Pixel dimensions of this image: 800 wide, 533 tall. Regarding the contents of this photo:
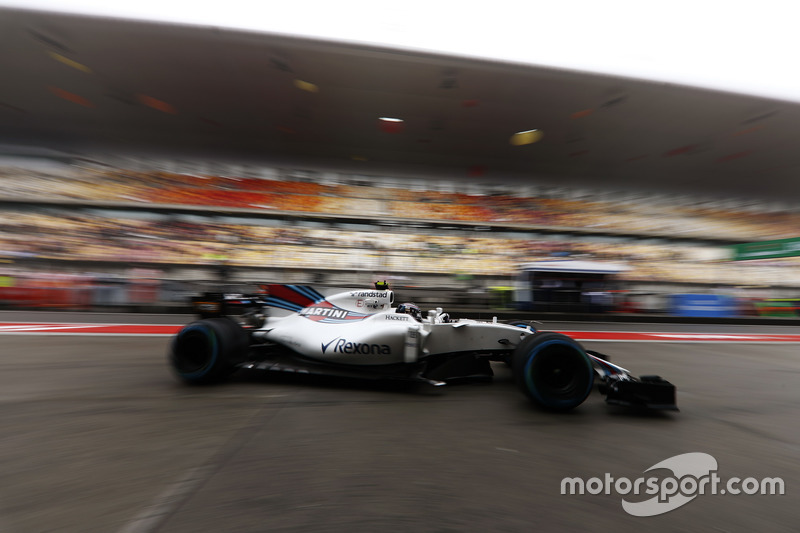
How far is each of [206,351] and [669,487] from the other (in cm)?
315

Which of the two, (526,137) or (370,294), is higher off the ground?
(526,137)

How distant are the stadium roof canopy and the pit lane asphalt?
12697 millimetres

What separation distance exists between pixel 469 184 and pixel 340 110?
25.1 ft

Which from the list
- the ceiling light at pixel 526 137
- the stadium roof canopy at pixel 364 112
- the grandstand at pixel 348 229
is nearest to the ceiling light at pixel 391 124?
the stadium roof canopy at pixel 364 112

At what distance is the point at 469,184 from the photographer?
20.0 m

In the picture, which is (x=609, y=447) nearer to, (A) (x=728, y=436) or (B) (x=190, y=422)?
(A) (x=728, y=436)

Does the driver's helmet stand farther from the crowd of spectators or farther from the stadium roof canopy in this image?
the stadium roof canopy

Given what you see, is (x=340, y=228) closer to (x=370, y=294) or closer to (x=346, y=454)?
(x=370, y=294)

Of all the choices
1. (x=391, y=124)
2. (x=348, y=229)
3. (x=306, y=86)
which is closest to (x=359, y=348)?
(x=348, y=229)

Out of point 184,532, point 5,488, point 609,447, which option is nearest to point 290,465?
point 184,532

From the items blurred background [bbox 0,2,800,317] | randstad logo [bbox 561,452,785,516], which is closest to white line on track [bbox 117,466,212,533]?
randstad logo [bbox 561,452,785,516]

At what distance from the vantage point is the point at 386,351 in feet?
10.2

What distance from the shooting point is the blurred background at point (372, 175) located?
39.7 feet

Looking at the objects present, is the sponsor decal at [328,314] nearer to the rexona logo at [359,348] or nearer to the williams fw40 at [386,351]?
the williams fw40 at [386,351]
